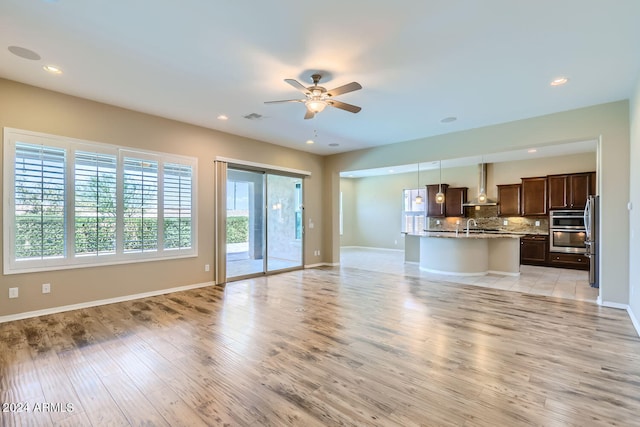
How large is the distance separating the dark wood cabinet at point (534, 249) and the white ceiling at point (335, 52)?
4.62m

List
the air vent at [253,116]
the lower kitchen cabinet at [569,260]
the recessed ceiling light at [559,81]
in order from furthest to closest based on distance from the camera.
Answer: the lower kitchen cabinet at [569,260]
the air vent at [253,116]
the recessed ceiling light at [559,81]

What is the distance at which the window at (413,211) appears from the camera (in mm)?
10562

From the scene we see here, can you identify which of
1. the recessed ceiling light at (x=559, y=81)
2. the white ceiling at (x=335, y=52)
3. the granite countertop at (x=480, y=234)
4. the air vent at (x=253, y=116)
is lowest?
the granite countertop at (x=480, y=234)

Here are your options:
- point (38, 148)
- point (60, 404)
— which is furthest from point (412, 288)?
point (38, 148)

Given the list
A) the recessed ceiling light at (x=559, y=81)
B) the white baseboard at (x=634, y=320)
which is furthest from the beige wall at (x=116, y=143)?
the white baseboard at (x=634, y=320)

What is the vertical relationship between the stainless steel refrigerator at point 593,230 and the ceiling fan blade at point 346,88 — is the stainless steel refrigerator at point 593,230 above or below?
below

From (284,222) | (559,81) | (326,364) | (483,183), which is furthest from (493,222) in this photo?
(326,364)

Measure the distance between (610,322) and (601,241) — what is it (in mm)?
1344

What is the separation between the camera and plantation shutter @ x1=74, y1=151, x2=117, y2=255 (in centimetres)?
424

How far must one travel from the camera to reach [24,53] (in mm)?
3113

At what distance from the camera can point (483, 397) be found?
2.18 meters

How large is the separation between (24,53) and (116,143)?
5.25 feet

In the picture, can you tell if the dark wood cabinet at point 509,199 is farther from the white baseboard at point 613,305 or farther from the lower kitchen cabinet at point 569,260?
the white baseboard at point 613,305

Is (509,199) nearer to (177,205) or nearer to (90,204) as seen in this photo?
(177,205)
